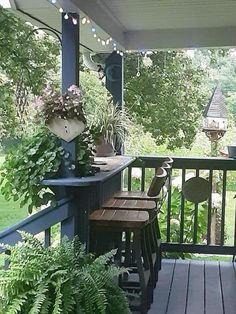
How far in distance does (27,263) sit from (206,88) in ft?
19.0

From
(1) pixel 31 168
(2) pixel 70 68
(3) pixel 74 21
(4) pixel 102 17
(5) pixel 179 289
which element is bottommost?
(5) pixel 179 289

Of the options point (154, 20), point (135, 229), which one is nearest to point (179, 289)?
point (135, 229)

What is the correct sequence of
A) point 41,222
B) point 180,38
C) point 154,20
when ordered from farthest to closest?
point 180,38 < point 154,20 < point 41,222

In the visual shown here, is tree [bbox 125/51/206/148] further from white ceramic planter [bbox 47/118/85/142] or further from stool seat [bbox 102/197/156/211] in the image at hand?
white ceramic planter [bbox 47/118/85/142]

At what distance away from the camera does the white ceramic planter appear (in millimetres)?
2984

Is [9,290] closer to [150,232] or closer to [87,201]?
[87,201]

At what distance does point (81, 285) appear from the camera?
8.07 ft

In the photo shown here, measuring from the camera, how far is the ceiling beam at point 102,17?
10.7ft

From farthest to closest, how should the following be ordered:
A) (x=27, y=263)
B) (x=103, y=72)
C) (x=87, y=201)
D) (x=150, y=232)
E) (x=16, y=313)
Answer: (x=103, y=72)
(x=150, y=232)
(x=87, y=201)
(x=27, y=263)
(x=16, y=313)

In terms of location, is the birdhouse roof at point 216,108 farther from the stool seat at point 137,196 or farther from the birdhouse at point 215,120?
the stool seat at point 137,196

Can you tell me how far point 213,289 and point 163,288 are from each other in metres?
0.41

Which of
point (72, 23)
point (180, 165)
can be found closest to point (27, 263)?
point (72, 23)

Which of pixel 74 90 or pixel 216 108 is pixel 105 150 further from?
pixel 216 108

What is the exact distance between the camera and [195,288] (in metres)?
4.03
